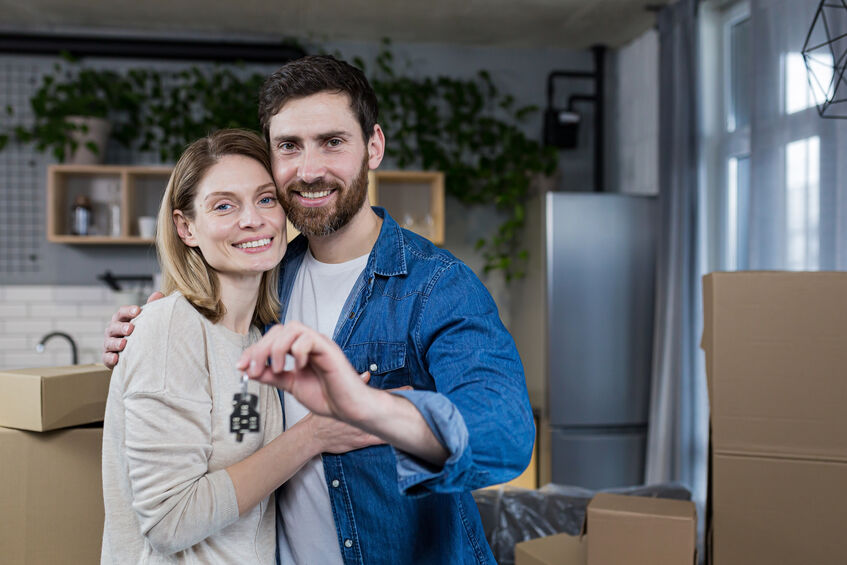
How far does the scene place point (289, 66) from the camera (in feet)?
4.30

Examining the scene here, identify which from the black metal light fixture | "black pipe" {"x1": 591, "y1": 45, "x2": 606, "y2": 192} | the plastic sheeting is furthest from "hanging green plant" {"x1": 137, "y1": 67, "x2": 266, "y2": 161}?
the black metal light fixture

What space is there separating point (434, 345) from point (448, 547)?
369mm

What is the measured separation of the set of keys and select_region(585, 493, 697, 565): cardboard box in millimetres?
994

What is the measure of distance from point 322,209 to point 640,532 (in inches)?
44.7

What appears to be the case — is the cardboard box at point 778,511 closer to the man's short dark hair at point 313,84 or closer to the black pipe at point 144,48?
the man's short dark hair at point 313,84

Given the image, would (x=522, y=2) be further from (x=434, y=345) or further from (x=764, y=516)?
(x=434, y=345)

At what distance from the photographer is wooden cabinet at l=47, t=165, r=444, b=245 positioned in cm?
388

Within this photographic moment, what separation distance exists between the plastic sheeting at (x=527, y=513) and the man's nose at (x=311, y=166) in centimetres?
153

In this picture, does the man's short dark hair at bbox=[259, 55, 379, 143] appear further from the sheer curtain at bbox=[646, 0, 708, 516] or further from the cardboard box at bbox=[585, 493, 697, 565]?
the sheer curtain at bbox=[646, 0, 708, 516]

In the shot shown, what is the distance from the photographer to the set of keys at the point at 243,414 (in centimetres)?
120

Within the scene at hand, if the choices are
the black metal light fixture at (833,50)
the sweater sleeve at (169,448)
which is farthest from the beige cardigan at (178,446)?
the black metal light fixture at (833,50)

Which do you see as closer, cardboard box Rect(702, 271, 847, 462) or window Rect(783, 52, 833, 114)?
cardboard box Rect(702, 271, 847, 462)

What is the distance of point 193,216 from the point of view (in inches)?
49.9

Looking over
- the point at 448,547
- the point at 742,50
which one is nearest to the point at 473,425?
the point at 448,547
